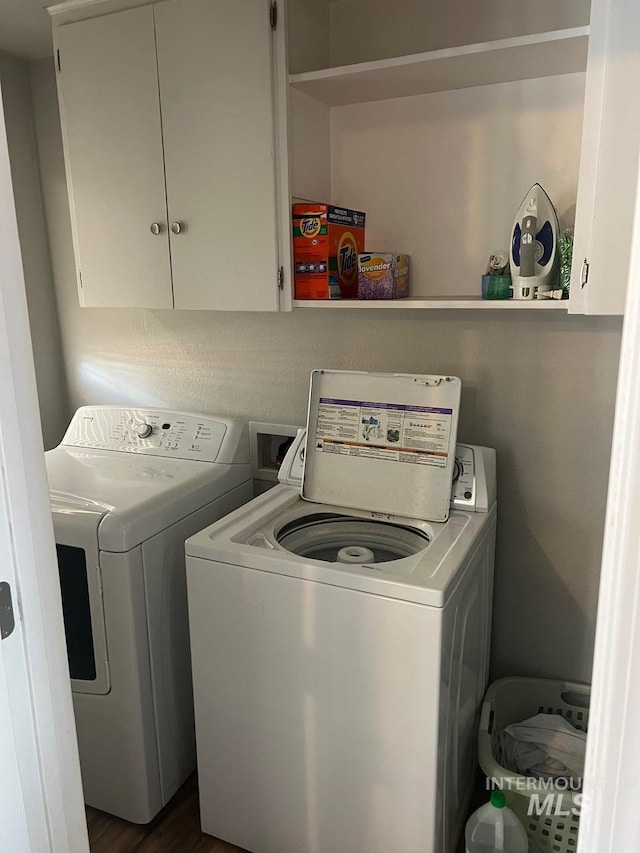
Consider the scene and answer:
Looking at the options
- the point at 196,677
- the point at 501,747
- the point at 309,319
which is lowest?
the point at 501,747

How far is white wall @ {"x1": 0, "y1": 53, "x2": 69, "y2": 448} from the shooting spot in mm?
2346

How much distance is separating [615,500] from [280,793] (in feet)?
4.36

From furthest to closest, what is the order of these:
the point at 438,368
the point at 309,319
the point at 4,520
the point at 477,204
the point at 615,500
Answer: the point at 309,319
the point at 438,368
the point at 477,204
the point at 4,520
the point at 615,500

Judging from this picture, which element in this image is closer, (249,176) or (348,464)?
(249,176)

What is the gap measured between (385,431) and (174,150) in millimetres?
959

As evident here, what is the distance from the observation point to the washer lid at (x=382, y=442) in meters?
1.77

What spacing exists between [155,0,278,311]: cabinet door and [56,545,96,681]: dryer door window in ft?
2.52

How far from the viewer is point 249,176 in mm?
1723

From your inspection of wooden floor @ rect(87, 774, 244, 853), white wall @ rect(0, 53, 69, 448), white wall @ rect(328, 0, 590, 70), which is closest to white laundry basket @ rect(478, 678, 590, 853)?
wooden floor @ rect(87, 774, 244, 853)

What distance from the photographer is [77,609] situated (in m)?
1.74

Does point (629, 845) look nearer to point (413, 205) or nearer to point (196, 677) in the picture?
point (196, 677)

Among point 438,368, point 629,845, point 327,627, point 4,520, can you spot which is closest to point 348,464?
point 438,368

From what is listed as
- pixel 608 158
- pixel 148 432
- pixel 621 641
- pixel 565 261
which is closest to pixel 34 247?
pixel 148 432

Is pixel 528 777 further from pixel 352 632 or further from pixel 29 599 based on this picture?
pixel 29 599
